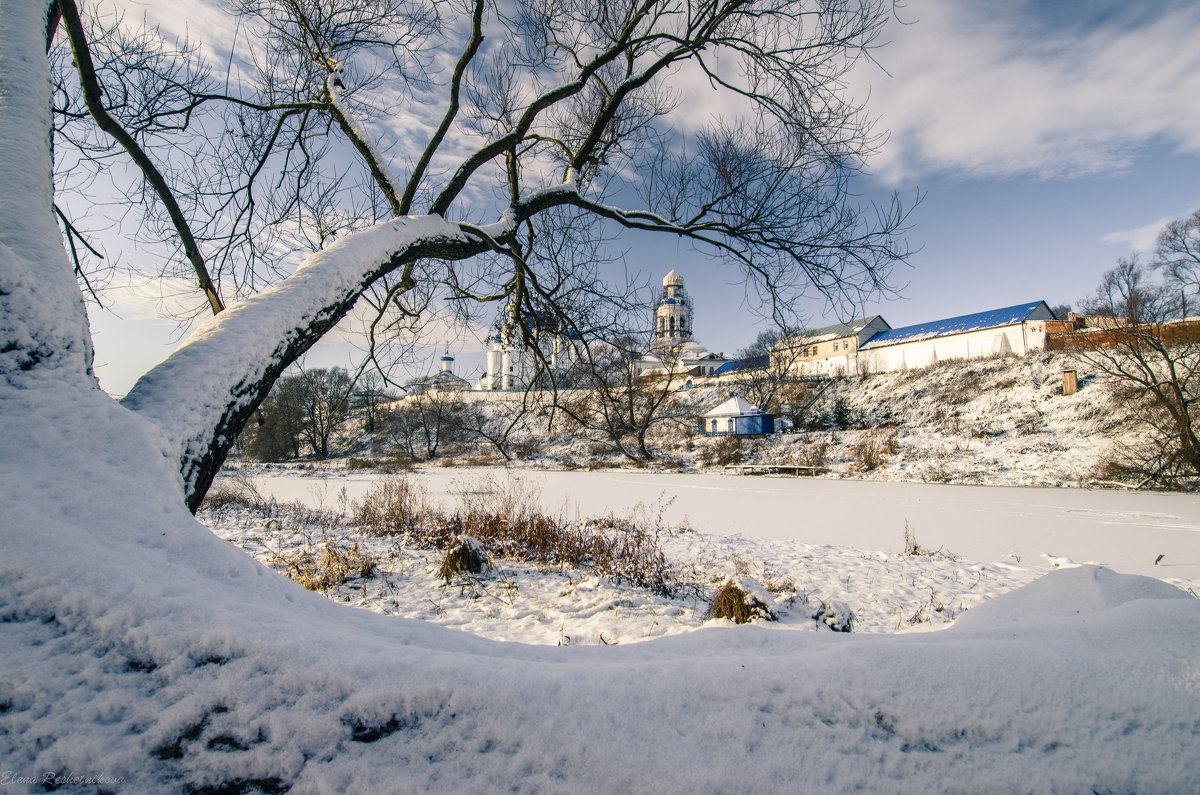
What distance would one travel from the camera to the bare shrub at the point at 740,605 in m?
3.86

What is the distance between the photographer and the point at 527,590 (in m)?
4.89

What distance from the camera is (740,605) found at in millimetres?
3906

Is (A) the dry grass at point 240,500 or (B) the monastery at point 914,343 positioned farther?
(B) the monastery at point 914,343

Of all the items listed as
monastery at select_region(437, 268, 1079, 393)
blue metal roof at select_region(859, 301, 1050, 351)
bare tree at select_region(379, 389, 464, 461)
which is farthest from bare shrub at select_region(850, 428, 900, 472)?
blue metal roof at select_region(859, 301, 1050, 351)

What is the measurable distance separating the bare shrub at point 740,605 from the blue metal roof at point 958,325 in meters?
36.5

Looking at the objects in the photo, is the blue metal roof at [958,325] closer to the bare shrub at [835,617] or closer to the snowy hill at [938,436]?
the snowy hill at [938,436]

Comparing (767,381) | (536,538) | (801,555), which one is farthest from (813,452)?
(536,538)

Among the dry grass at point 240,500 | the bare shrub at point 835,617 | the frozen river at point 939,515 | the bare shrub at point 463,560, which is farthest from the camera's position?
the dry grass at point 240,500

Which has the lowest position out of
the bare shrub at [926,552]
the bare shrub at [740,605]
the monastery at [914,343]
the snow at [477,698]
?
the bare shrub at [926,552]

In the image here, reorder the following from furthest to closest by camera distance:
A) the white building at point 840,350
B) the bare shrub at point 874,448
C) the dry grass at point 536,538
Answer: the white building at point 840,350, the bare shrub at point 874,448, the dry grass at point 536,538

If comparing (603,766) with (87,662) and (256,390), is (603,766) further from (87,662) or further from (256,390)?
(256,390)

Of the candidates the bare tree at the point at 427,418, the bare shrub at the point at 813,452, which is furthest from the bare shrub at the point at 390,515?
the bare shrub at the point at 813,452

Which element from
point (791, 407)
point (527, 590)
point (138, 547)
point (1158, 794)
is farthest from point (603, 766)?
point (791, 407)

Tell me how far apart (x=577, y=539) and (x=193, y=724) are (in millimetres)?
5876
